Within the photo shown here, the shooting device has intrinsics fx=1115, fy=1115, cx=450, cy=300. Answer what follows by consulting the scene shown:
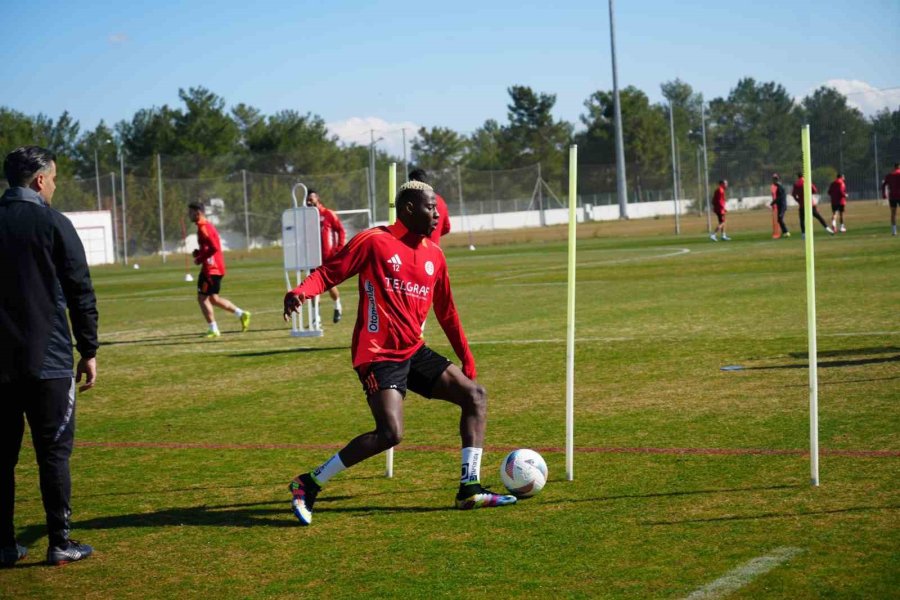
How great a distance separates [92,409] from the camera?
491 inches

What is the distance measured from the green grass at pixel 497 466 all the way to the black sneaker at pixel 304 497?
0.10 m

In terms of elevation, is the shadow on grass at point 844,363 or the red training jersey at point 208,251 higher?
the red training jersey at point 208,251

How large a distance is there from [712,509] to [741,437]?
86.6 inches

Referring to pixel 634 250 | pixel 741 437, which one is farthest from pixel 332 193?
pixel 741 437

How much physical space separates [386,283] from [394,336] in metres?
0.34

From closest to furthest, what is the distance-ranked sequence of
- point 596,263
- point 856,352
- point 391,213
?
point 391,213
point 856,352
point 596,263

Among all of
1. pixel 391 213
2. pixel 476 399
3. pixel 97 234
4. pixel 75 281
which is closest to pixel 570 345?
pixel 476 399

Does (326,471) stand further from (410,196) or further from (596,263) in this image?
(596,263)

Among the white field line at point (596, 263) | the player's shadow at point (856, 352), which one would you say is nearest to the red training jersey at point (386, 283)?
the player's shadow at point (856, 352)

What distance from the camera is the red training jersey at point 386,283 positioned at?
7047mm

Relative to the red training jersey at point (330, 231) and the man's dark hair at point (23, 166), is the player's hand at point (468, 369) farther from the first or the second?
the red training jersey at point (330, 231)

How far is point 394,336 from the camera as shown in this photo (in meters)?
7.08

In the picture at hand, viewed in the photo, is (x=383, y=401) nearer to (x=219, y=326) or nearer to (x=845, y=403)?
(x=845, y=403)

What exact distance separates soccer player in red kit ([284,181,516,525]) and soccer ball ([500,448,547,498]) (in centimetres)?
13
